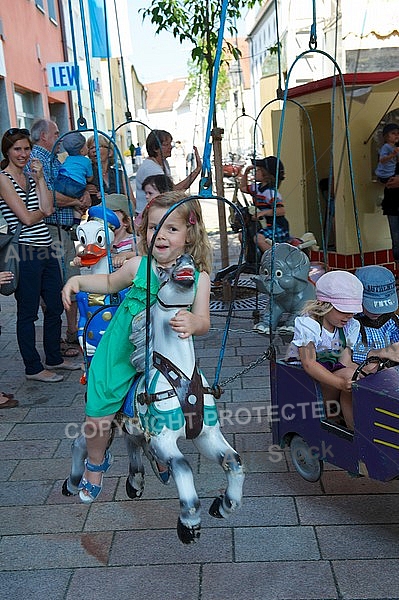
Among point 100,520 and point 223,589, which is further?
point 100,520

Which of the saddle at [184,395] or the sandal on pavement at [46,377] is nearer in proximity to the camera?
the saddle at [184,395]

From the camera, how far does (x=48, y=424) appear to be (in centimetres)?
458

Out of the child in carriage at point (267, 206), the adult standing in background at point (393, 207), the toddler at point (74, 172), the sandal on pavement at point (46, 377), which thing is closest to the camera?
the sandal on pavement at point (46, 377)

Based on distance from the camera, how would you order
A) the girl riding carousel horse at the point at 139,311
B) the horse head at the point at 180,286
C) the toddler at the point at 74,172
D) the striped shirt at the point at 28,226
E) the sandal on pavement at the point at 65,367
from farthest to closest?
the sandal on pavement at the point at 65,367, the toddler at the point at 74,172, the striped shirt at the point at 28,226, the girl riding carousel horse at the point at 139,311, the horse head at the point at 180,286

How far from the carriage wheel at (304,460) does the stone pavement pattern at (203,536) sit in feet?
0.28

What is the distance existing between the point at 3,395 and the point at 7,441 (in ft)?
2.27

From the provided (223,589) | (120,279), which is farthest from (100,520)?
(120,279)

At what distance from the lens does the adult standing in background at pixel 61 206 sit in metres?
5.58

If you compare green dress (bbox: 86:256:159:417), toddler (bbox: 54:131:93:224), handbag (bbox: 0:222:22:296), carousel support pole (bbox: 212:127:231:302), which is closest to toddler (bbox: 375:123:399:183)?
carousel support pole (bbox: 212:127:231:302)

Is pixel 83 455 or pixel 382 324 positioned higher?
pixel 382 324

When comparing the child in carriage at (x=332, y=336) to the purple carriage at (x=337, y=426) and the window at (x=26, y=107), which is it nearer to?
the purple carriage at (x=337, y=426)

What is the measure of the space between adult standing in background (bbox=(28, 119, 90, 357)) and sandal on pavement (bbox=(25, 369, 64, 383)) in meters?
0.54

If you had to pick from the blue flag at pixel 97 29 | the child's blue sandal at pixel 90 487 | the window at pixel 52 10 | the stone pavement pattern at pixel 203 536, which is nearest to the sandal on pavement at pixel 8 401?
the stone pavement pattern at pixel 203 536

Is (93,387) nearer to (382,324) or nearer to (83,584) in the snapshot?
(83,584)
